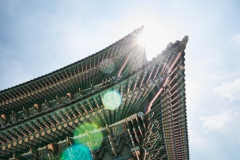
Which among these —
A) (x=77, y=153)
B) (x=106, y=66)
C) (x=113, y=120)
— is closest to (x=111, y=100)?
(x=113, y=120)

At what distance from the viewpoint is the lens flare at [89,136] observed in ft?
24.5

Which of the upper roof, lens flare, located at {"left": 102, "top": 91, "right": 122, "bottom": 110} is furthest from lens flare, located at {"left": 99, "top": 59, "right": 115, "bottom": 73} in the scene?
lens flare, located at {"left": 102, "top": 91, "right": 122, "bottom": 110}

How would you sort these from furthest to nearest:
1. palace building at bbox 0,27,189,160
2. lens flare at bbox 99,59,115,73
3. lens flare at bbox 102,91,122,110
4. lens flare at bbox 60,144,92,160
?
1. lens flare at bbox 99,59,115,73
2. lens flare at bbox 60,144,92,160
3. palace building at bbox 0,27,189,160
4. lens flare at bbox 102,91,122,110

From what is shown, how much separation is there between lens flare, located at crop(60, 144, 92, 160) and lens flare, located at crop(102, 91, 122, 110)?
1.94 metres

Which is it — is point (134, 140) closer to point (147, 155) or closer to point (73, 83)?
point (147, 155)

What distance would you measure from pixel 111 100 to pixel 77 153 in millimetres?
2467

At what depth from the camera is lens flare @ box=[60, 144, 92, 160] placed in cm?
768

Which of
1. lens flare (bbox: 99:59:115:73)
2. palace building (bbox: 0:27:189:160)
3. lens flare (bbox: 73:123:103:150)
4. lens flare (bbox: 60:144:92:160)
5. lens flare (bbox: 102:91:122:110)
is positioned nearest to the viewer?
lens flare (bbox: 102:91:122:110)

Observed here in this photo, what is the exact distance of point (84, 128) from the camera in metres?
7.49

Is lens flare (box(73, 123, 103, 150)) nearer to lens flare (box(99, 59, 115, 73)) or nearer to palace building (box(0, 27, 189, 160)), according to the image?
palace building (box(0, 27, 189, 160))

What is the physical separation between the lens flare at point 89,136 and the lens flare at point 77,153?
192 millimetres

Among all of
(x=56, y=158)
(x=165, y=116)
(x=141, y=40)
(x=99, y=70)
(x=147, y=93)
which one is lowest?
(x=56, y=158)

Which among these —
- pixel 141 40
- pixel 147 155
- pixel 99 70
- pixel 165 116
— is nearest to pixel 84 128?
pixel 147 155

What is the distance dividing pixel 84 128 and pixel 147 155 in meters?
2.43
